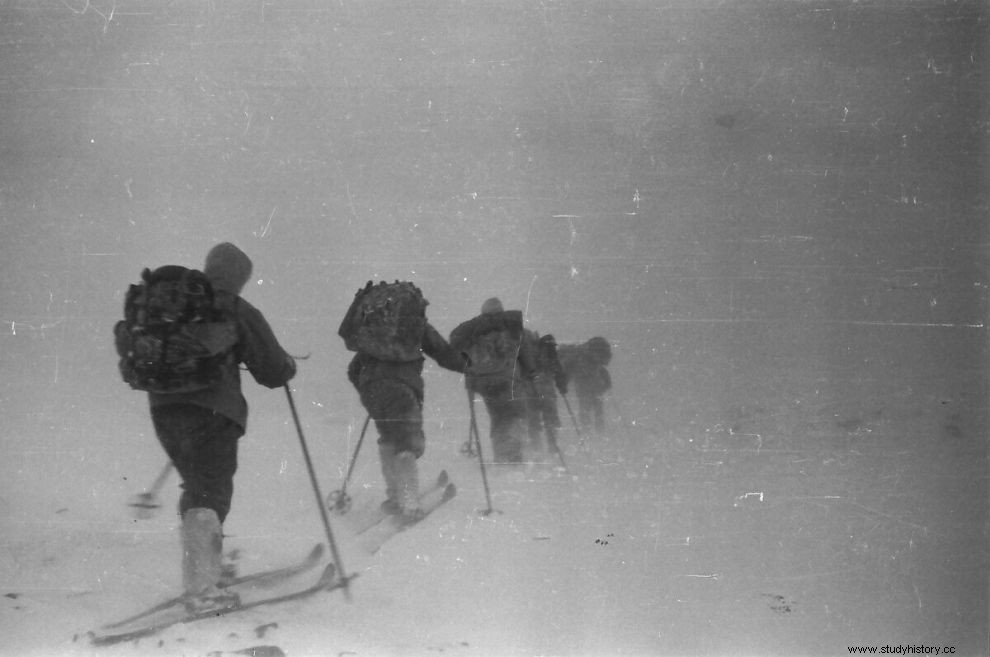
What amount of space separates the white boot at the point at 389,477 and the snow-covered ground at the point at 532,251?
0.08ft

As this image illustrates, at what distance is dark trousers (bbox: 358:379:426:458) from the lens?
5.64 feet

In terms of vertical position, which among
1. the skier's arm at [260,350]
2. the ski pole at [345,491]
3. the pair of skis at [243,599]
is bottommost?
the pair of skis at [243,599]

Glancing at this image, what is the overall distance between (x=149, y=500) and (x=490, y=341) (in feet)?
2.63

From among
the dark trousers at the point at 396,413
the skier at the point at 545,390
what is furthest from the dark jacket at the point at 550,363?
the dark trousers at the point at 396,413

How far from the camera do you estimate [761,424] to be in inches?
68.2

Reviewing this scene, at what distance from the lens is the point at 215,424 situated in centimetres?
169

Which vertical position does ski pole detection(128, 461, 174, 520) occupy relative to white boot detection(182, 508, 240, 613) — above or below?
above

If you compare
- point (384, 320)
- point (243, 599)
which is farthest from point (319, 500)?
point (384, 320)

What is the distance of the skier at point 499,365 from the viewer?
172 cm

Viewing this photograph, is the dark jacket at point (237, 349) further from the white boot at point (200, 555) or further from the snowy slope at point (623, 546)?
the white boot at point (200, 555)

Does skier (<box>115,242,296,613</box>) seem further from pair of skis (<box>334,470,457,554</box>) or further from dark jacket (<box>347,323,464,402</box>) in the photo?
pair of skis (<box>334,470,457,554</box>)


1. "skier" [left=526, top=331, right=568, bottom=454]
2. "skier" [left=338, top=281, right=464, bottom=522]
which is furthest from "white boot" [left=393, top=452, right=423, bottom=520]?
"skier" [left=526, top=331, right=568, bottom=454]

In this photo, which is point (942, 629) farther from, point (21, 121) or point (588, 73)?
point (21, 121)

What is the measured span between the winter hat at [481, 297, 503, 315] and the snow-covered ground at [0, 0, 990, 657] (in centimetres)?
3
